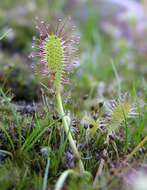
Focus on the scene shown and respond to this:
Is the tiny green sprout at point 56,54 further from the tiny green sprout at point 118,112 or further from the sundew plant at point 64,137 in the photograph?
the tiny green sprout at point 118,112

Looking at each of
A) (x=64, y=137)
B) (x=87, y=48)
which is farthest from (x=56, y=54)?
(x=87, y=48)

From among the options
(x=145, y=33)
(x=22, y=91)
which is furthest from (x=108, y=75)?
(x=145, y=33)

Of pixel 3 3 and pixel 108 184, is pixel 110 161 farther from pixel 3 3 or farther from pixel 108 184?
pixel 3 3

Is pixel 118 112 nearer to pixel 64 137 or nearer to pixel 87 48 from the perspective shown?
pixel 64 137

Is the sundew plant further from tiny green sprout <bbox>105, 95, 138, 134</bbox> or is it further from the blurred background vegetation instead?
the blurred background vegetation

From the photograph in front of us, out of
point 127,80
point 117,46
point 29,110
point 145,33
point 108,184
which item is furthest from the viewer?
point 145,33

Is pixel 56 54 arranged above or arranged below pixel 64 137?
above

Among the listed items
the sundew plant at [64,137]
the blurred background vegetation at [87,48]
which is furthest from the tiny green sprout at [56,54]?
the blurred background vegetation at [87,48]

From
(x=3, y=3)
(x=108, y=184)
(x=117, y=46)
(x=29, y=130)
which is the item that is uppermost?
(x=3, y=3)

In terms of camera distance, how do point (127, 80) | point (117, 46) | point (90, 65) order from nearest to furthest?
point (127, 80) → point (90, 65) → point (117, 46)

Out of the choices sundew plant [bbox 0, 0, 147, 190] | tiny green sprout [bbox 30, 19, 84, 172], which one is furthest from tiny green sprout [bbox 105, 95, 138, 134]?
tiny green sprout [bbox 30, 19, 84, 172]
